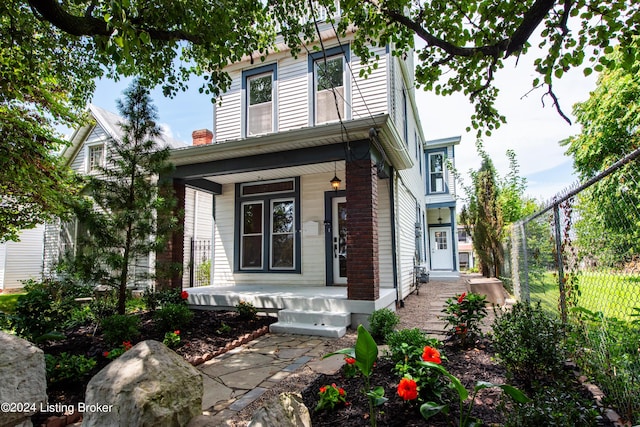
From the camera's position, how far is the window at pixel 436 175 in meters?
16.7

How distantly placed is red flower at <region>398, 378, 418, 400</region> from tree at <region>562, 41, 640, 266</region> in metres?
1.75

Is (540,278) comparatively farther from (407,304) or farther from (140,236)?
(140,236)

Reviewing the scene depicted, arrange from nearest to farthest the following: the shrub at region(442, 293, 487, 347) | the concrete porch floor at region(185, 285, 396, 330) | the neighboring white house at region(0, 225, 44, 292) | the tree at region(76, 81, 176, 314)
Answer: the shrub at region(442, 293, 487, 347) → the tree at region(76, 81, 176, 314) → the concrete porch floor at region(185, 285, 396, 330) → the neighboring white house at region(0, 225, 44, 292)

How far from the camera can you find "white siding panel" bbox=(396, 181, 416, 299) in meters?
8.06

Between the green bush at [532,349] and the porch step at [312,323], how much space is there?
2.96 metres

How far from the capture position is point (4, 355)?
2551mm

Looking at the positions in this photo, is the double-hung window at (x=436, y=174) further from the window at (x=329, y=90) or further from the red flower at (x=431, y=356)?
the red flower at (x=431, y=356)

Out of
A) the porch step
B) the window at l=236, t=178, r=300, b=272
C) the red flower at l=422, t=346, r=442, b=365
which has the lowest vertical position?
the porch step

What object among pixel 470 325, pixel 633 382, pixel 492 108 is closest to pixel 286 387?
pixel 470 325

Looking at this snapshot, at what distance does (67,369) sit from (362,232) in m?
4.41

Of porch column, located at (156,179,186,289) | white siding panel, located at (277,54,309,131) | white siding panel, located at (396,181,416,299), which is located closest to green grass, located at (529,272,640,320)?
white siding panel, located at (396,181,416,299)

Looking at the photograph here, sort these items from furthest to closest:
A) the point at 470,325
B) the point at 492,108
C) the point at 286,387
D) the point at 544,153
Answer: the point at 544,153 → the point at 492,108 → the point at 470,325 → the point at 286,387

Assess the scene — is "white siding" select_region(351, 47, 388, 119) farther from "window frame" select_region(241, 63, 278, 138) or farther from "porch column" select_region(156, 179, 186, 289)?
"porch column" select_region(156, 179, 186, 289)

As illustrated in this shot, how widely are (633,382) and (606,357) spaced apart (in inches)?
21.3
